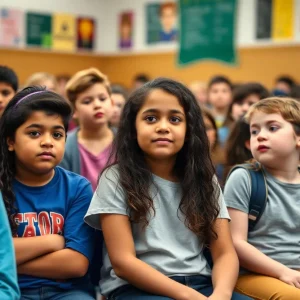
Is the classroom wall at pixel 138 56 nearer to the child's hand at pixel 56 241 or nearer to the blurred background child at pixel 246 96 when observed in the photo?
the blurred background child at pixel 246 96

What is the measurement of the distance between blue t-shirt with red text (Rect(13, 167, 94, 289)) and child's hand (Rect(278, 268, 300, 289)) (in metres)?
0.74

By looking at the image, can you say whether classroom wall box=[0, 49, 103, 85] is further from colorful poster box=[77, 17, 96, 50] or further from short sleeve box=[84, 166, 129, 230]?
short sleeve box=[84, 166, 129, 230]

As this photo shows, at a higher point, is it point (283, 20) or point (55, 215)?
point (283, 20)

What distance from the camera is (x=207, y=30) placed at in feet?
29.1

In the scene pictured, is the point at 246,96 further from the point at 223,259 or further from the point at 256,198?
the point at 223,259

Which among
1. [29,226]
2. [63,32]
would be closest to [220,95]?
[63,32]

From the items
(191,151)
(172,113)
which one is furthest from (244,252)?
(172,113)

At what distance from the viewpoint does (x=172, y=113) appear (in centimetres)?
218

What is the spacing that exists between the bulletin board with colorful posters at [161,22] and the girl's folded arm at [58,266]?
297 inches

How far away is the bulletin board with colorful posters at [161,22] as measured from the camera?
9.23 metres

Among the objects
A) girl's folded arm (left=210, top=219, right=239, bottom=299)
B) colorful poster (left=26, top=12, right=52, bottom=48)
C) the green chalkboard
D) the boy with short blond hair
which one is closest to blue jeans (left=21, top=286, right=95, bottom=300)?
girl's folded arm (left=210, top=219, right=239, bottom=299)

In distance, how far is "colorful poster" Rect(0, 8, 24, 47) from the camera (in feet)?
29.4

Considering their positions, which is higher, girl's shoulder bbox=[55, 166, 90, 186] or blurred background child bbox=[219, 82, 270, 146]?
blurred background child bbox=[219, 82, 270, 146]

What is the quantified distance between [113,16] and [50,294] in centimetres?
855
